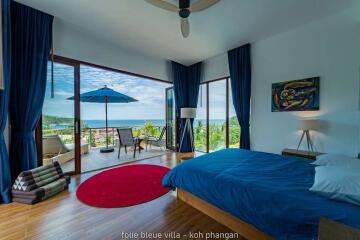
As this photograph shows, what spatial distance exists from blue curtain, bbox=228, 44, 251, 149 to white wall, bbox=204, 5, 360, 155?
14 centimetres

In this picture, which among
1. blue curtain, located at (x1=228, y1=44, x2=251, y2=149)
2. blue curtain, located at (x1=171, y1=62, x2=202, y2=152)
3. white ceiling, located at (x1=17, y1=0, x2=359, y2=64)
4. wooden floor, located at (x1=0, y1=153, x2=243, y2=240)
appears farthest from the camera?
blue curtain, located at (x1=171, y1=62, x2=202, y2=152)


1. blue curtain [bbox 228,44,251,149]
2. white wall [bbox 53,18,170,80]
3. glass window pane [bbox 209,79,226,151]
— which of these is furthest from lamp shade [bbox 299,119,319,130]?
white wall [bbox 53,18,170,80]

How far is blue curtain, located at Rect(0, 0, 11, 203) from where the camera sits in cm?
226

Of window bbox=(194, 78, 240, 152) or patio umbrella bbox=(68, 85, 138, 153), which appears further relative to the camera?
patio umbrella bbox=(68, 85, 138, 153)

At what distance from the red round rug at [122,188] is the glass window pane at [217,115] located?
201cm

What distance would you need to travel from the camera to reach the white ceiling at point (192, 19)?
2457 mm

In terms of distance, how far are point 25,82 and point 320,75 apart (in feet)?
16.4

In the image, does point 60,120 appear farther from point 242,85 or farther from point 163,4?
point 242,85

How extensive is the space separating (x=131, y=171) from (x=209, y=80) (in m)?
3.29

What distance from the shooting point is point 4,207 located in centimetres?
215

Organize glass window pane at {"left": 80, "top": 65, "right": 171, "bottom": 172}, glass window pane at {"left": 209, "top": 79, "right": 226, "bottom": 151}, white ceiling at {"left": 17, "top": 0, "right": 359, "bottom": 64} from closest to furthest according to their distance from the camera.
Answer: white ceiling at {"left": 17, "top": 0, "right": 359, "bottom": 64} → glass window pane at {"left": 80, "top": 65, "right": 171, "bottom": 172} → glass window pane at {"left": 209, "top": 79, "right": 226, "bottom": 151}

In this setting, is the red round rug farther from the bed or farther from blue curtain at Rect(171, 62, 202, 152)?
blue curtain at Rect(171, 62, 202, 152)

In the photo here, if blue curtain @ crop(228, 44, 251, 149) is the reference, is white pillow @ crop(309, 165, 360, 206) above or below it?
below

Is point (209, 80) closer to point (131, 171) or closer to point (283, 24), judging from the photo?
point (283, 24)
